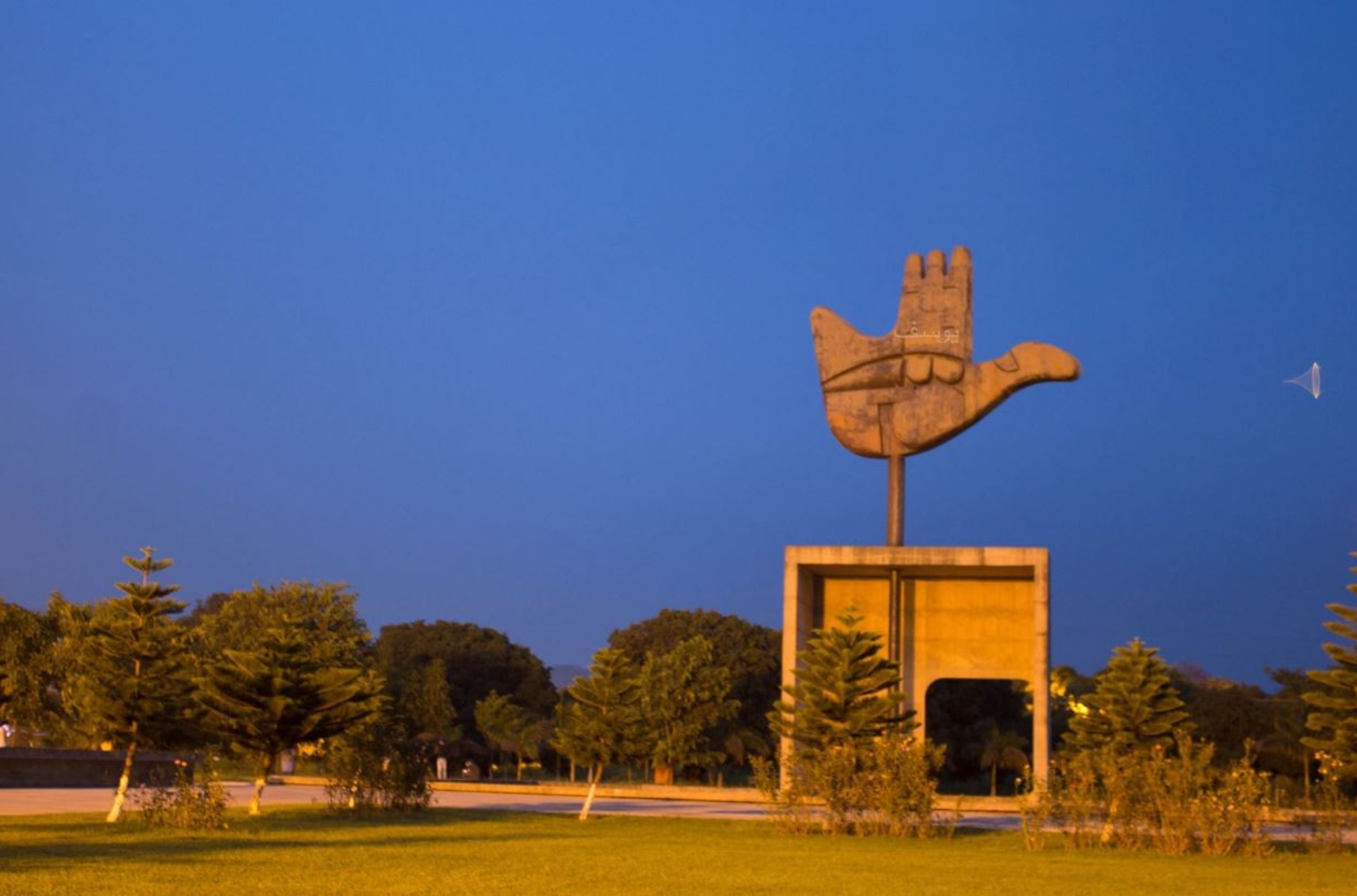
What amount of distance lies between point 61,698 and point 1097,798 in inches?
915

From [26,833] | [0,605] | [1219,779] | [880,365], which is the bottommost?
[26,833]

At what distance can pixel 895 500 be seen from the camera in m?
24.3

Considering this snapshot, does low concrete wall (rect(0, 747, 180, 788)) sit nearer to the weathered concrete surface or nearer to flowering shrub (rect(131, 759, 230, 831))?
the weathered concrete surface

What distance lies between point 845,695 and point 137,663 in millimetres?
9532

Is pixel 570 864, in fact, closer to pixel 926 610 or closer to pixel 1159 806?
pixel 1159 806

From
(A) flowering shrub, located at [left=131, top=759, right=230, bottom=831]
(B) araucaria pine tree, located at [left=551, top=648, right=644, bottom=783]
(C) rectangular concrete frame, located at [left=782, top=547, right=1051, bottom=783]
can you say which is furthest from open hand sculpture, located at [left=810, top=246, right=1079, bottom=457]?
(A) flowering shrub, located at [left=131, top=759, right=230, bottom=831]

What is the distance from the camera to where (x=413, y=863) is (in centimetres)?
1160

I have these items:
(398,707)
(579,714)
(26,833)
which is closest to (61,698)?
(398,707)

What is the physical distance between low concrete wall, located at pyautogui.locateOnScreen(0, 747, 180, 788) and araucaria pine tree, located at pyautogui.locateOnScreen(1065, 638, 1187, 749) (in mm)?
15133

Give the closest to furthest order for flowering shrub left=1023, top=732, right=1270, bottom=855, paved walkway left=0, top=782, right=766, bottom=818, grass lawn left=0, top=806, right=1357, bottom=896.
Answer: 1. grass lawn left=0, top=806, right=1357, bottom=896
2. flowering shrub left=1023, top=732, right=1270, bottom=855
3. paved walkway left=0, top=782, right=766, bottom=818

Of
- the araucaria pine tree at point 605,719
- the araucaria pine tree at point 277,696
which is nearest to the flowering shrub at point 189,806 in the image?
the araucaria pine tree at point 277,696

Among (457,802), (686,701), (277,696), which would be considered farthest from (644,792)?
(277,696)

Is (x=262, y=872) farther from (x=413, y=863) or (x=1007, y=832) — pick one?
(x=1007, y=832)

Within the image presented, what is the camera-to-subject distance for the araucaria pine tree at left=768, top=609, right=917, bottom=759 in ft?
69.7
